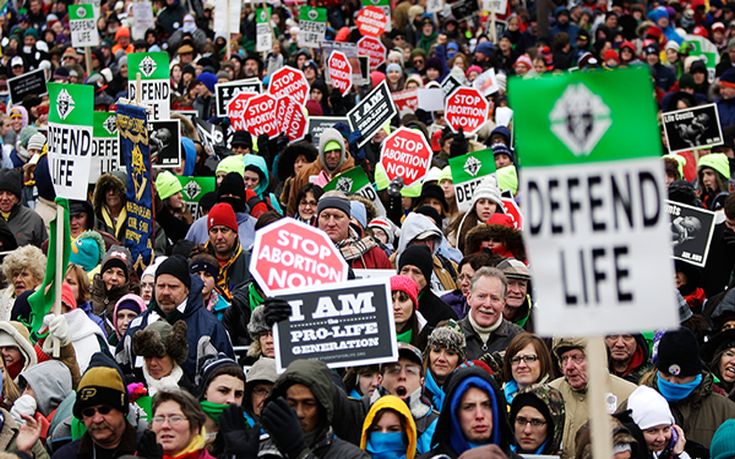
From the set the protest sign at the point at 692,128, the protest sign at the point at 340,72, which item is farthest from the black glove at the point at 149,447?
the protest sign at the point at 340,72

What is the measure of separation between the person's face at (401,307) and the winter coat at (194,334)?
95 cm

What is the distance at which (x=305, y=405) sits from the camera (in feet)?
23.6

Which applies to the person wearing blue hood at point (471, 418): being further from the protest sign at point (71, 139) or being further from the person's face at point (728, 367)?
the protest sign at point (71, 139)

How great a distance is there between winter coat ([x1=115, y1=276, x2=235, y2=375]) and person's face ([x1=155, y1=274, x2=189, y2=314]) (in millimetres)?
49

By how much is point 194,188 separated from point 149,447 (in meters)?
8.31

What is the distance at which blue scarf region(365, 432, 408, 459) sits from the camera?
290 inches

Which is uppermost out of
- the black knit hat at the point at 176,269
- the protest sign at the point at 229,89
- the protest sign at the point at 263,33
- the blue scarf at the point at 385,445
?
the protest sign at the point at 263,33

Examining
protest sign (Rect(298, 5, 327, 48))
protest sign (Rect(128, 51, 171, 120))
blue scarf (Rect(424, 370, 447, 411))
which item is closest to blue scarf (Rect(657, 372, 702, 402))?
blue scarf (Rect(424, 370, 447, 411))

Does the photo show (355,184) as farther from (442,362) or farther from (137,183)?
(442,362)

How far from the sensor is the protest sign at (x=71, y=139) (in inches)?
410

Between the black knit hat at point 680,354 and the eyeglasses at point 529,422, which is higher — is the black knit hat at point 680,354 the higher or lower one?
the higher one

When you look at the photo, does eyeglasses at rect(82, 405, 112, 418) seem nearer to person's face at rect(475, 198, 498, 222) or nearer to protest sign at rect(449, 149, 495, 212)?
person's face at rect(475, 198, 498, 222)

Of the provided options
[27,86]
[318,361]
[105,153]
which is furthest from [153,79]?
[318,361]

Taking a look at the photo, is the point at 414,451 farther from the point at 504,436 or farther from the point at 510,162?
the point at 510,162
